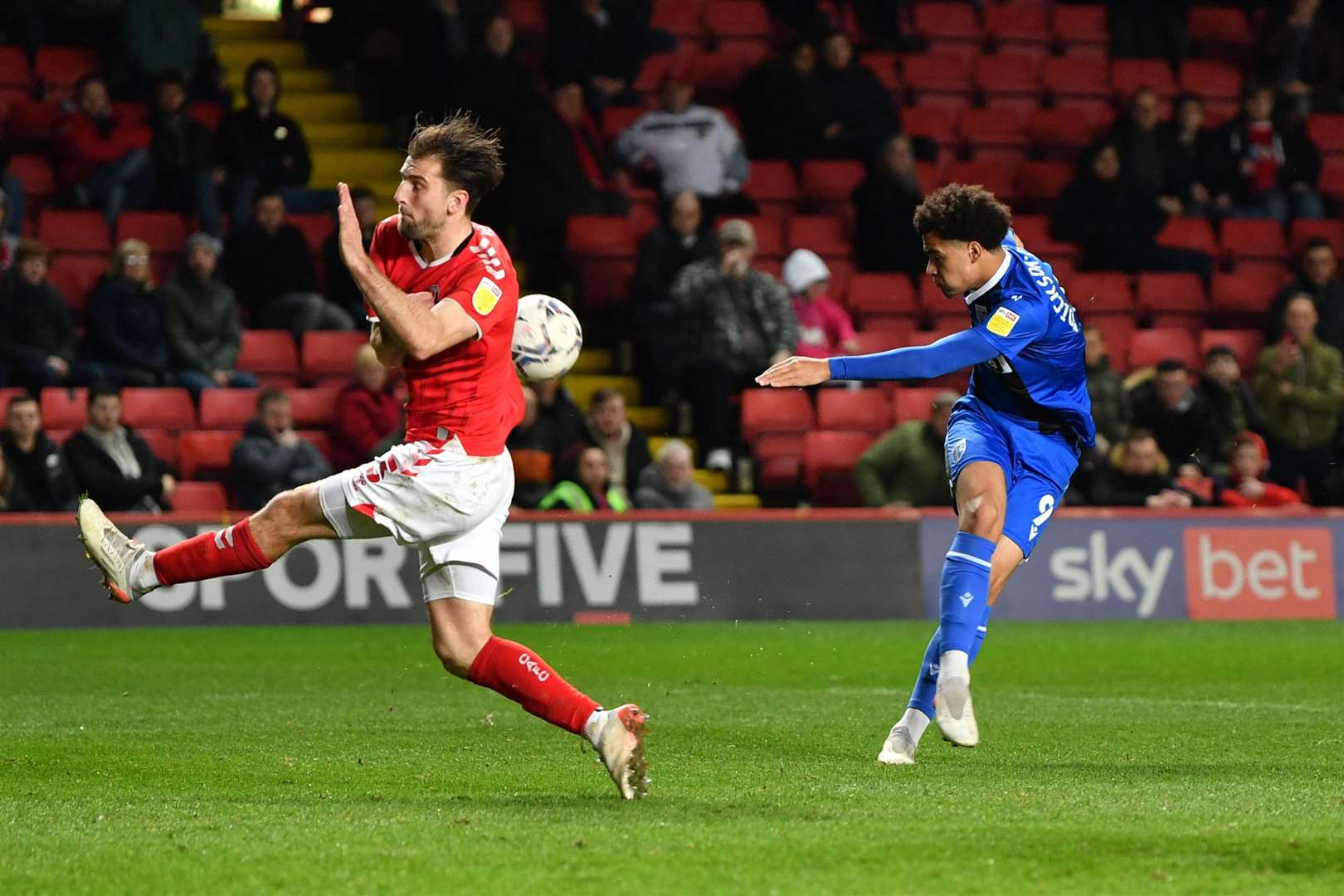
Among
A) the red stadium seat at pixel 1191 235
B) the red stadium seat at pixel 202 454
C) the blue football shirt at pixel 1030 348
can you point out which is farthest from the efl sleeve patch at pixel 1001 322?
the red stadium seat at pixel 1191 235

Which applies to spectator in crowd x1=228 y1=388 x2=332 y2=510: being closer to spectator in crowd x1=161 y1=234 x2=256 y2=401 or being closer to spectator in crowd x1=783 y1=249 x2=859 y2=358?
spectator in crowd x1=161 y1=234 x2=256 y2=401

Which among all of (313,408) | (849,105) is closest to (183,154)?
(313,408)

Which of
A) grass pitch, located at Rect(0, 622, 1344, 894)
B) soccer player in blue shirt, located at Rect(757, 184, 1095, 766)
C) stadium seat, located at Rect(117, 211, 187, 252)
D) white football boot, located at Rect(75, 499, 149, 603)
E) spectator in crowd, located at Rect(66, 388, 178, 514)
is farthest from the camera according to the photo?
stadium seat, located at Rect(117, 211, 187, 252)

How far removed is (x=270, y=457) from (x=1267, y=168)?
11.0 metres

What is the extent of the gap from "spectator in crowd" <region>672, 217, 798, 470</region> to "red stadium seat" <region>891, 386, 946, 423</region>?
1277mm

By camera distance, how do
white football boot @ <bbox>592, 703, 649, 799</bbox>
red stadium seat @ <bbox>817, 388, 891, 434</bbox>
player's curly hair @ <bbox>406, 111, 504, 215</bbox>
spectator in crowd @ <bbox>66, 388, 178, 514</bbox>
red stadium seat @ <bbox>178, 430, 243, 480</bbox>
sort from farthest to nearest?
red stadium seat @ <bbox>817, 388, 891, 434</bbox> < red stadium seat @ <bbox>178, 430, 243, 480</bbox> < spectator in crowd @ <bbox>66, 388, 178, 514</bbox> < player's curly hair @ <bbox>406, 111, 504, 215</bbox> < white football boot @ <bbox>592, 703, 649, 799</bbox>

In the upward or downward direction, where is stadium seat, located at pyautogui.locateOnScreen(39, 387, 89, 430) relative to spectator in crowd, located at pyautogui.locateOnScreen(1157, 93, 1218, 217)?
downward

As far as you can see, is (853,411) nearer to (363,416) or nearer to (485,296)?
(363,416)

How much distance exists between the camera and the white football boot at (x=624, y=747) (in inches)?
242

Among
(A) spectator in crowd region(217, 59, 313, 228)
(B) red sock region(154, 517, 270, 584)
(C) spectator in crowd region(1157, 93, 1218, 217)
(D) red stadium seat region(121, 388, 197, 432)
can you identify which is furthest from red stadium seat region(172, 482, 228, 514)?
(C) spectator in crowd region(1157, 93, 1218, 217)

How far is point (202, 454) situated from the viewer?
15.3 m

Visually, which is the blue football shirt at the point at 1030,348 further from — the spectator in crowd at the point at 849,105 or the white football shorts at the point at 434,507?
the spectator in crowd at the point at 849,105

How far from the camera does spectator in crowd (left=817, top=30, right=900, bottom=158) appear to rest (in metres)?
19.1

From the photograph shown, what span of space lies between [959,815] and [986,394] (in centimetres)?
221
